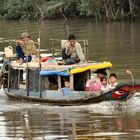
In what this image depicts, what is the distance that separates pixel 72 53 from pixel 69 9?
149ft

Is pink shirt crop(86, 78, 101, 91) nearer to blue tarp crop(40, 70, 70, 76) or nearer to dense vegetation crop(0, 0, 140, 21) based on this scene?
blue tarp crop(40, 70, 70, 76)

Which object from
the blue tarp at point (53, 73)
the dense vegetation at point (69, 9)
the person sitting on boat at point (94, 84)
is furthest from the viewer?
the dense vegetation at point (69, 9)

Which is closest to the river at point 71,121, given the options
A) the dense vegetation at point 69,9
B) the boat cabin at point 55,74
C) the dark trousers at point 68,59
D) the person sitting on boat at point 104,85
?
the person sitting on boat at point 104,85

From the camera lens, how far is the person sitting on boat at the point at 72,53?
1518 centimetres

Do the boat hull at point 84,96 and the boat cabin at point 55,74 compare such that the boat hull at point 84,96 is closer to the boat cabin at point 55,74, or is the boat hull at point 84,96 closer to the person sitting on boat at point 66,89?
the person sitting on boat at point 66,89

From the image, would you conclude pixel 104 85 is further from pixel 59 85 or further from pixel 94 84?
pixel 59 85

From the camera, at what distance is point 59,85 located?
1495cm

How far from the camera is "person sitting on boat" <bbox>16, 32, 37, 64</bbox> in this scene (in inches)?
638

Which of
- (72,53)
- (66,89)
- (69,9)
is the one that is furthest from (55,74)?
(69,9)

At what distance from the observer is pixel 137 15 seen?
5309cm

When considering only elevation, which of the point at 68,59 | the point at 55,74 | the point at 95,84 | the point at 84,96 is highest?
the point at 68,59

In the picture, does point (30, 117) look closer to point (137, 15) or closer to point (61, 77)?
point (61, 77)

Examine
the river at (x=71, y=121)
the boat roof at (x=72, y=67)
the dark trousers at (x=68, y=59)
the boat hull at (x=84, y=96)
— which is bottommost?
the river at (x=71, y=121)

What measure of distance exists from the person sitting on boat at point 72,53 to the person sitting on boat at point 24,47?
1202 millimetres
